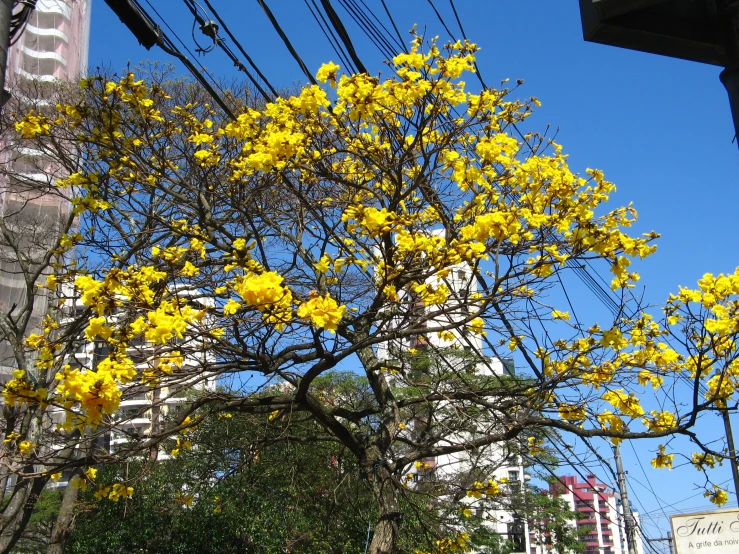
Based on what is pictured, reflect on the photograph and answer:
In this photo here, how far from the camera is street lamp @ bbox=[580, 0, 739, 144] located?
1847 millimetres

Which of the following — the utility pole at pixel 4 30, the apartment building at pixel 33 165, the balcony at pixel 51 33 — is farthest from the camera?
the balcony at pixel 51 33

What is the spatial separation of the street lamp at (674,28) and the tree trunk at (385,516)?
156 inches

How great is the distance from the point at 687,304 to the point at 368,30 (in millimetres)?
3065

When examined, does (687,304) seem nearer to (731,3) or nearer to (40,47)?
(731,3)

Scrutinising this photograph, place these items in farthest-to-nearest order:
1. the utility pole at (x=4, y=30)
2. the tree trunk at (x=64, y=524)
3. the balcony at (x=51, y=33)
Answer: the balcony at (x=51, y=33) → the tree trunk at (x=64, y=524) → the utility pole at (x=4, y=30)

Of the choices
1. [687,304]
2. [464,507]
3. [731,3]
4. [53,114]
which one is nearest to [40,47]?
[53,114]

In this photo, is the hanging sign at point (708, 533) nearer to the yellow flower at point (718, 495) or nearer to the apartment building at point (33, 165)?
the yellow flower at point (718, 495)

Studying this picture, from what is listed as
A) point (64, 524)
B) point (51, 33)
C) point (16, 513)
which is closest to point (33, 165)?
point (16, 513)

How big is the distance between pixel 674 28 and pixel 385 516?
165 inches

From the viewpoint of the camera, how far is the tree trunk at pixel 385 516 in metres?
5.18

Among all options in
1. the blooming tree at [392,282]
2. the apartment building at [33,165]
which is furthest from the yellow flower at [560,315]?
the apartment building at [33,165]

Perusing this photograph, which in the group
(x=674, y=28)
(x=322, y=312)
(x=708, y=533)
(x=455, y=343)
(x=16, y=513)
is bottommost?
(x=16, y=513)

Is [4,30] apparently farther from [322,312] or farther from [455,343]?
[455,343]

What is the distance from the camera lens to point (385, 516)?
206 inches
